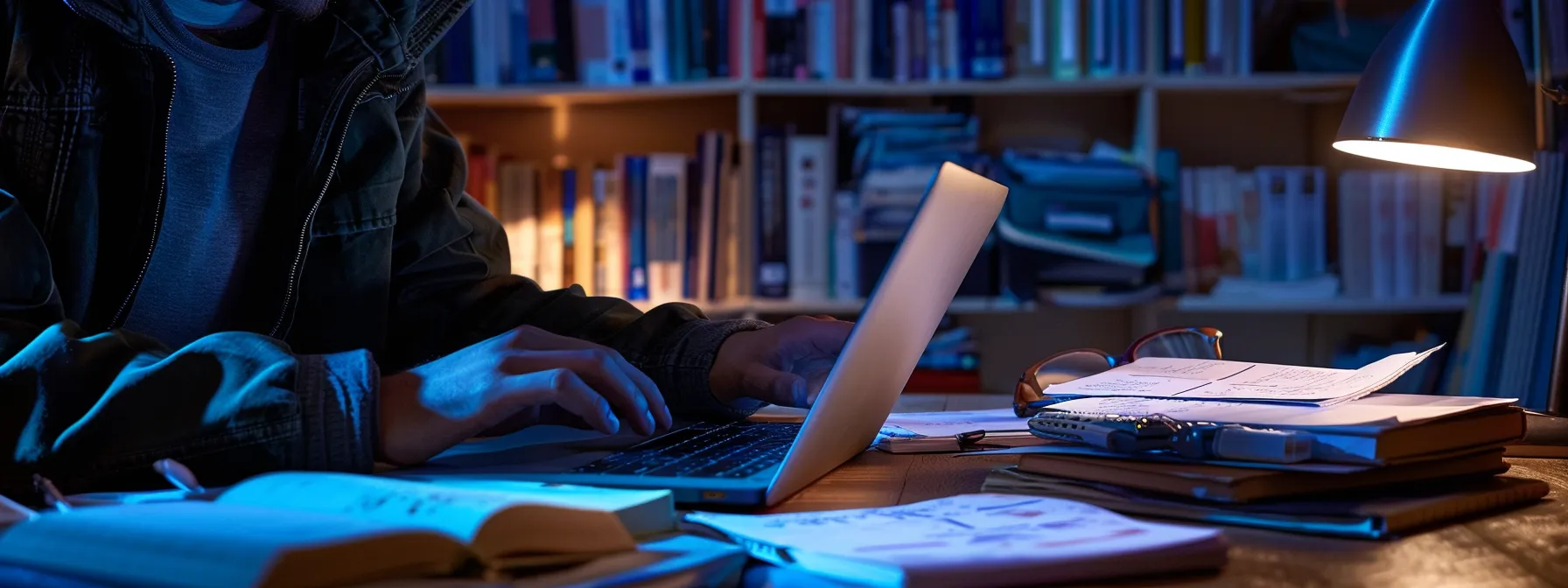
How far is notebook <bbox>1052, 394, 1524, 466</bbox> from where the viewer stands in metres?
0.65

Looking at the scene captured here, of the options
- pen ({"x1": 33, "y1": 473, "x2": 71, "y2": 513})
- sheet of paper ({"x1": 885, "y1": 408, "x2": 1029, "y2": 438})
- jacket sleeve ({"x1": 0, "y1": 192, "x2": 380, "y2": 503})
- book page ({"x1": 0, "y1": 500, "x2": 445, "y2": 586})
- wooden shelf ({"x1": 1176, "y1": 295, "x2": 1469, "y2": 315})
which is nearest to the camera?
book page ({"x1": 0, "y1": 500, "x2": 445, "y2": 586})

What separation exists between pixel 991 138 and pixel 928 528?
247cm

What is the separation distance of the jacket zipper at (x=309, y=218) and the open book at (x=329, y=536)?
2.10 feet

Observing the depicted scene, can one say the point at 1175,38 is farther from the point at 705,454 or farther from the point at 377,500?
the point at 377,500

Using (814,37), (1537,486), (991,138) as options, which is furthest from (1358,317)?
(1537,486)

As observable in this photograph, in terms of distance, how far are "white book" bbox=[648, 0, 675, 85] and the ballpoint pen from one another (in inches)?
80.7

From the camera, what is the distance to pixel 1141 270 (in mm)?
2588

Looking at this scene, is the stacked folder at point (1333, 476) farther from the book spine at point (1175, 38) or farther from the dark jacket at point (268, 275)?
the book spine at point (1175, 38)

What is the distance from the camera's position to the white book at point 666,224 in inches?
108

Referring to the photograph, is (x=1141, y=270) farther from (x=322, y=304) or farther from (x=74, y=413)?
(x=74, y=413)

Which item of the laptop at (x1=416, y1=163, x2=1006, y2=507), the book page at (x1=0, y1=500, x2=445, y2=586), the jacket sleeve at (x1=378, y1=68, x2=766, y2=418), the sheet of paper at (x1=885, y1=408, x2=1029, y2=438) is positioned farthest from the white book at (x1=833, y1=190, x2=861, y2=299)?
the book page at (x1=0, y1=500, x2=445, y2=586)

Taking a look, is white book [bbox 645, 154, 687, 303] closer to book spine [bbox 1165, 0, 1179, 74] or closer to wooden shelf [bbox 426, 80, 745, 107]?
wooden shelf [bbox 426, 80, 745, 107]

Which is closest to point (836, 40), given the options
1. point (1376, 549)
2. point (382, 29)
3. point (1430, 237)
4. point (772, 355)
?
point (1430, 237)

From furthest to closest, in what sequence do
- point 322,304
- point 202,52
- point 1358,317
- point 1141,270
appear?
point 1358,317, point 1141,270, point 322,304, point 202,52
